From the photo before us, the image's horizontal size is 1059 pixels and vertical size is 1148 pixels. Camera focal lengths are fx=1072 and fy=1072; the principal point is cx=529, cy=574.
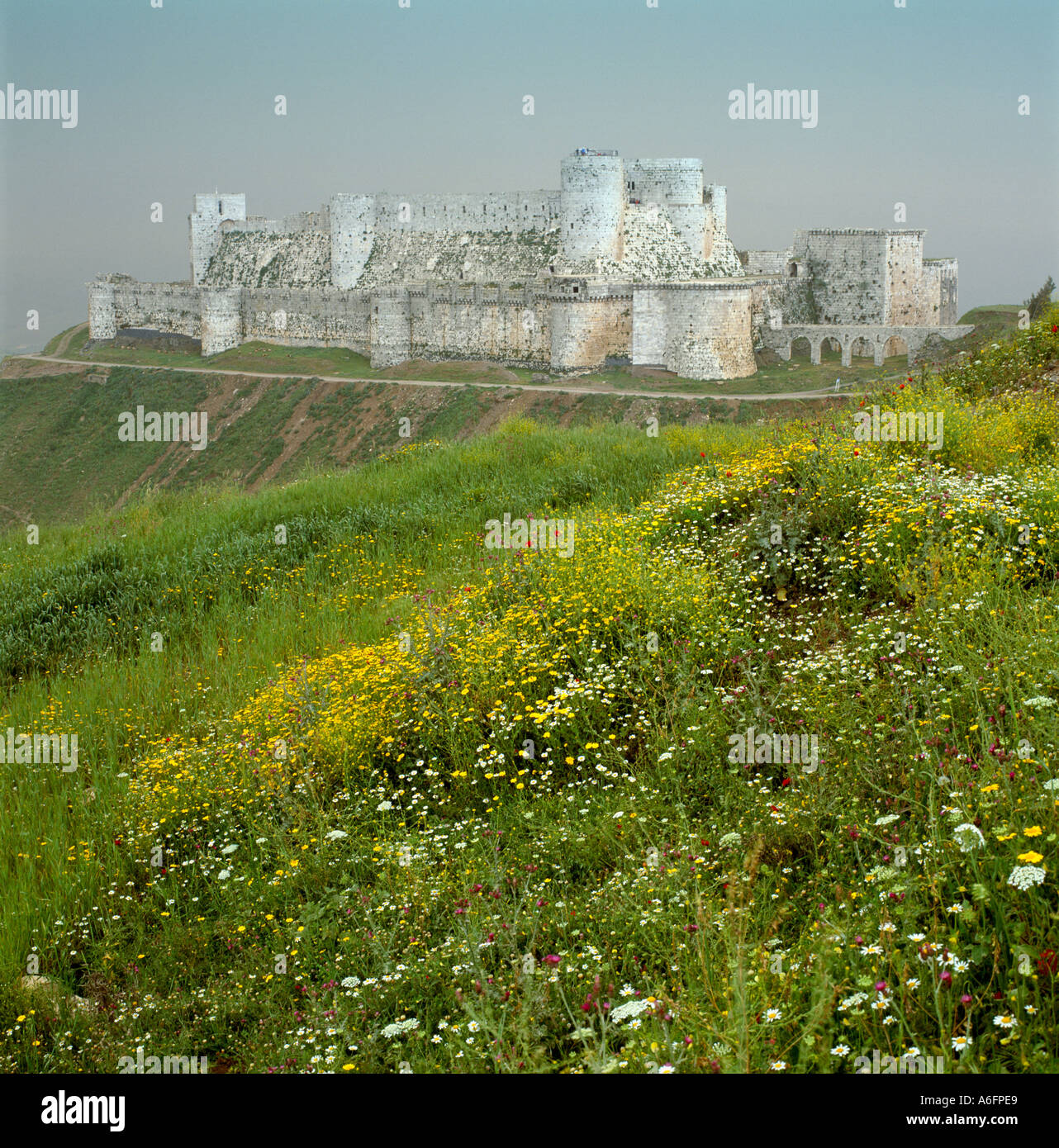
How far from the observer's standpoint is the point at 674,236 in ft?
157

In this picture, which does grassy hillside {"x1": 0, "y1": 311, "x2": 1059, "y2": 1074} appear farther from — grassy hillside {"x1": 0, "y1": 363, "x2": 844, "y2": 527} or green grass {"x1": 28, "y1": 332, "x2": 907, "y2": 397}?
green grass {"x1": 28, "y1": 332, "x2": 907, "y2": 397}

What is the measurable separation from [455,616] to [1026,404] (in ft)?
19.2

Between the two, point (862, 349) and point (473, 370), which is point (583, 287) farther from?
point (862, 349)

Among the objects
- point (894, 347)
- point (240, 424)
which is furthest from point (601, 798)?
point (240, 424)

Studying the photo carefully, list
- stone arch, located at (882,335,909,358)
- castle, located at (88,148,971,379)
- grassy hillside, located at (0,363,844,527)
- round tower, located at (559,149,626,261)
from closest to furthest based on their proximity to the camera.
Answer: grassy hillside, located at (0,363,844,527)
castle, located at (88,148,971,379)
stone arch, located at (882,335,909,358)
round tower, located at (559,149,626,261)

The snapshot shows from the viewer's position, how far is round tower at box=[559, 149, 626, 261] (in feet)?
150

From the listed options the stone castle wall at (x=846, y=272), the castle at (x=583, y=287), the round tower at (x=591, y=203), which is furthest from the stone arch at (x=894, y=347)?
the round tower at (x=591, y=203)

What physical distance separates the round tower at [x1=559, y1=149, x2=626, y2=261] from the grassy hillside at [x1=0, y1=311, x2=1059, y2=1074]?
1525 inches

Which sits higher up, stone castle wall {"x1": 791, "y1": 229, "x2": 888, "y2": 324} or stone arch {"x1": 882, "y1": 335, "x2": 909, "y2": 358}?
stone castle wall {"x1": 791, "y1": 229, "x2": 888, "y2": 324}

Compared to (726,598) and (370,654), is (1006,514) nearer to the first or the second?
(726,598)

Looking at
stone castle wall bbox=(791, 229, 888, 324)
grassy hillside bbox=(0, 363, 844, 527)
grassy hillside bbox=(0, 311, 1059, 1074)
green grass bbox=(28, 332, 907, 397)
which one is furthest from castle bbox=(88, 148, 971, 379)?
grassy hillside bbox=(0, 311, 1059, 1074)

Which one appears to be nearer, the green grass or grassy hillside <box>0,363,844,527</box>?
grassy hillside <box>0,363,844,527</box>

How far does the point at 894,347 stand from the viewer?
1729 inches

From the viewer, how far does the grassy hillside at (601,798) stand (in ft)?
11.5
